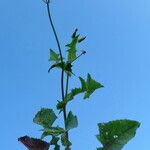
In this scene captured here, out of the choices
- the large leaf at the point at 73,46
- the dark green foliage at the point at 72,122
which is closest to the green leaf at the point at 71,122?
the dark green foliage at the point at 72,122

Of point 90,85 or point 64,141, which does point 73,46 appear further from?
point 64,141

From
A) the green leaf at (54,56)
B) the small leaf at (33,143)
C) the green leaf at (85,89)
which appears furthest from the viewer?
the green leaf at (54,56)

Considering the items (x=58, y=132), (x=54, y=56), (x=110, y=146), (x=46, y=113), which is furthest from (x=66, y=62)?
(x=110, y=146)

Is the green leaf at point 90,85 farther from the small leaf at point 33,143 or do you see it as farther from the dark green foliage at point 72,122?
the small leaf at point 33,143

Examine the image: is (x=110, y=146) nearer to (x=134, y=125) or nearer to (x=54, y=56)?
(x=134, y=125)

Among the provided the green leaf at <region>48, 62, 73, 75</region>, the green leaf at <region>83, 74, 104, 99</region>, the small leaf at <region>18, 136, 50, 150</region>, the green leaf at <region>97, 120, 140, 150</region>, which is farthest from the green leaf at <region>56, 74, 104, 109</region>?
the small leaf at <region>18, 136, 50, 150</region>

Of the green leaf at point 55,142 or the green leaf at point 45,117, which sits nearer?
the green leaf at point 55,142

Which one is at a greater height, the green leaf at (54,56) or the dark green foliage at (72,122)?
Answer: the green leaf at (54,56)
